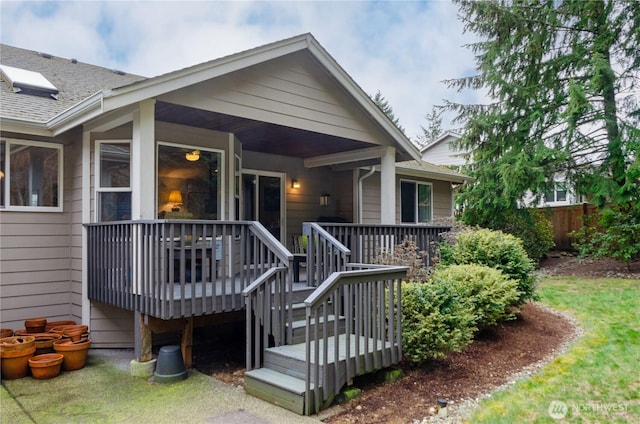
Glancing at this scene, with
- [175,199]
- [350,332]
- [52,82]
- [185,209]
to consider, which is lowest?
[350,332]

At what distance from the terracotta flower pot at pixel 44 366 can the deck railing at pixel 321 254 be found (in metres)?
3.19

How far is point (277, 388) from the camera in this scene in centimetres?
421

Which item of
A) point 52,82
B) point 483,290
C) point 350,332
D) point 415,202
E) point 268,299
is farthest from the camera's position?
point 415,202

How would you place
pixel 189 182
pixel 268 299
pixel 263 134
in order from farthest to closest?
1. pixel 263 134
2. pixel 189 182
3. pixel 268 299

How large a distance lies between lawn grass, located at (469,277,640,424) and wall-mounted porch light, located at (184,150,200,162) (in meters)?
5.15

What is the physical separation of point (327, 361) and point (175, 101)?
3532 mm

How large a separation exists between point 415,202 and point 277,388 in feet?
29.2

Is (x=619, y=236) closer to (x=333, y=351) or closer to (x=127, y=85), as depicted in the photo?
(x=333, y=351)

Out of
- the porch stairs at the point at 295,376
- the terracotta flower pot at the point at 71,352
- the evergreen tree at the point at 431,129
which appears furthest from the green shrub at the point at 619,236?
the evergreen tree at the point at 431,129

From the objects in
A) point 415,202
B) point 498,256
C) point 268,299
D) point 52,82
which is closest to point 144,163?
point 268,299

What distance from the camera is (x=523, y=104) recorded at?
1340cm

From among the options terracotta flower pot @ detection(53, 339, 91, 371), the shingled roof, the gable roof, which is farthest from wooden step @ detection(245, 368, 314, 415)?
the gable roof

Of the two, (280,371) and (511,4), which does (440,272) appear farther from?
(511,4)

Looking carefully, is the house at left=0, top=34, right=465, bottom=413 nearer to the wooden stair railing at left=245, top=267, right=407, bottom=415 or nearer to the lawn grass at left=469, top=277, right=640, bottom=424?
the wooden stair railing at left=245, top=267, right=407, bottom=415
